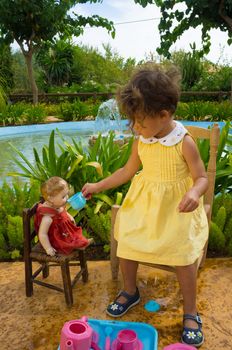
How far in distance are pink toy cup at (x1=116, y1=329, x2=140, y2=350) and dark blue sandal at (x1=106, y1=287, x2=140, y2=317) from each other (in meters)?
0.29

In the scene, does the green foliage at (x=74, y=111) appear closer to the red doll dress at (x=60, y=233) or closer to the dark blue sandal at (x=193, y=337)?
the red doll dress at (x=60, y=233)

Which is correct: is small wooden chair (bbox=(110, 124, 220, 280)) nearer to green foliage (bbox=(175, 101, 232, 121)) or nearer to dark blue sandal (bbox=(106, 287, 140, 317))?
dark blue sandal (bbox=(106, 287, 140, 317))

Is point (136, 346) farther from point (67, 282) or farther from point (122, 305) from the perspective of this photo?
point (67, 282)

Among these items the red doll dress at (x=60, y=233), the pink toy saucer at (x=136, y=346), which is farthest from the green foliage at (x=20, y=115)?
the pink toy saucer at (x=136, y=346)

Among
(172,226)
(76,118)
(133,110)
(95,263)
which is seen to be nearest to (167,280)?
(95,263)

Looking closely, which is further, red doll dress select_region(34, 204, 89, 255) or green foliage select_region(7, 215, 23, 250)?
green foliage select_region(7, 215, 23, 250)

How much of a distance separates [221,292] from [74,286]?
81 cm

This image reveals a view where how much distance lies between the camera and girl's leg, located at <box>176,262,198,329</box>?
1.70m

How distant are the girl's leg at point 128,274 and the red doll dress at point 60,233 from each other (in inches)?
8.8

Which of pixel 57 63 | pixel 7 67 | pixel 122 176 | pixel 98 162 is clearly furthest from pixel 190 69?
pixel 122 176

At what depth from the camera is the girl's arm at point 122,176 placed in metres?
1.92

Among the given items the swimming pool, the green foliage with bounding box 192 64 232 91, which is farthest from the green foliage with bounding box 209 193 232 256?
the green foliage with bounding box 192 64 232 91

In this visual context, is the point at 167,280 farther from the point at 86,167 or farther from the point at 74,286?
the point at 86,167

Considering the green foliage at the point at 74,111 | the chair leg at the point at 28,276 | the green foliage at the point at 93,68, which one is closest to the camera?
the chair leg at the point at 28,276
